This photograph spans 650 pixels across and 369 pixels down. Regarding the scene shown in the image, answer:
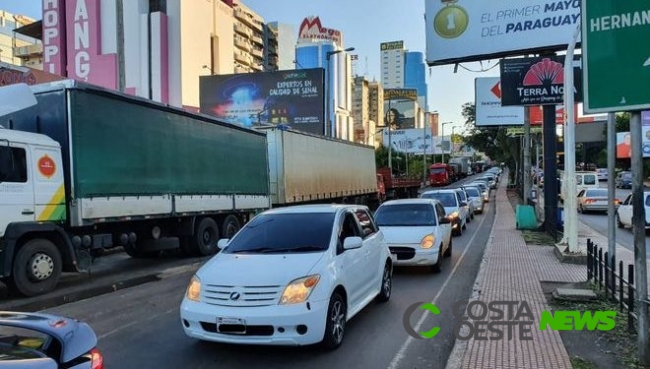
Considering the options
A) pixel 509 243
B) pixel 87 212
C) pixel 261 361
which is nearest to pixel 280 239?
pixel 261 361

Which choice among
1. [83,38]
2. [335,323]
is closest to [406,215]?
[335,323]

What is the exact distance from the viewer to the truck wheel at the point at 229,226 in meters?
15.5

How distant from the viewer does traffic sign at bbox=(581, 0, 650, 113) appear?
16.7ft

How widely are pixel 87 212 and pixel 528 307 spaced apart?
25.2 feet

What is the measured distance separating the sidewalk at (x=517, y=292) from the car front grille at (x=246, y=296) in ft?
5.87

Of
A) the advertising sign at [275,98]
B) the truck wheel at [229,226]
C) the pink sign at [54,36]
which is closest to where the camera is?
the truck wheel at [229,226]

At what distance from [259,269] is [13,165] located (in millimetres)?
5655

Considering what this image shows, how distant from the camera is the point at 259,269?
5812 millimetres

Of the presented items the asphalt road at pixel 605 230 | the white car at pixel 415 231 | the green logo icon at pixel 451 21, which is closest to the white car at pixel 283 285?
the white car at pixel 415 231

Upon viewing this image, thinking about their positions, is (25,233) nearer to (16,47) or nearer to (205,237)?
(205,237)

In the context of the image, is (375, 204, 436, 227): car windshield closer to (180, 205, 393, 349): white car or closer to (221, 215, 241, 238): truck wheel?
(180, 205, 393, 349): white car

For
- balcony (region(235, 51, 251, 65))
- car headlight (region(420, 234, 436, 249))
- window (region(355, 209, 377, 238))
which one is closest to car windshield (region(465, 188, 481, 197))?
car headlight (region(420, 234, 436, 249))

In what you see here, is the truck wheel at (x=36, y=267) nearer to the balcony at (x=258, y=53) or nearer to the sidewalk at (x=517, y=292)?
the sidewalk at (x=517, y=292)

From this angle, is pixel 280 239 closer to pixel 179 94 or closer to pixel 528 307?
pixel 528 307
